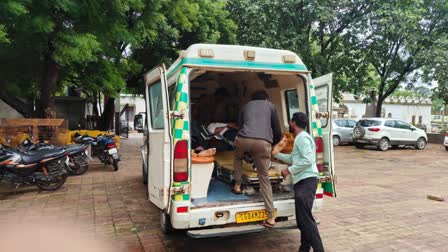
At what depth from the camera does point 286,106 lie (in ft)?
17.5

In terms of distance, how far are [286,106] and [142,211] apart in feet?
9.51

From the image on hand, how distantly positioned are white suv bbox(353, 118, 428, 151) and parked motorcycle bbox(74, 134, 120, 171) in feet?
38.7

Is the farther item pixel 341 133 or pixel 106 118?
pixel 341 133

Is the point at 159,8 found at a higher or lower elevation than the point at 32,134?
higher

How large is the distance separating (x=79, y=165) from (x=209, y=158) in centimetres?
596

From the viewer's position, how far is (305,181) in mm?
3828

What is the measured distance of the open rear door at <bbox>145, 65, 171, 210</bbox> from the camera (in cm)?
354

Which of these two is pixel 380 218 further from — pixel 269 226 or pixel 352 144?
pixel 352 144

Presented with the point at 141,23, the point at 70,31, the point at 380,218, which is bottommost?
the point at 380,218

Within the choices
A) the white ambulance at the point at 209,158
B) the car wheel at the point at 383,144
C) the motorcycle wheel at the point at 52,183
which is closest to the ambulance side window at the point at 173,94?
the white ambulance at the point at 209,158

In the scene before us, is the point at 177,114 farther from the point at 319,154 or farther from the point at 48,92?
the point at 48,92

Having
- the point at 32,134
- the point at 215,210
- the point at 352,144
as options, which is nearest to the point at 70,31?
the point at 32,134

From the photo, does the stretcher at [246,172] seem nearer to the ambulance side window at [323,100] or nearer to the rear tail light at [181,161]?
the ambulance side window at [323,100]

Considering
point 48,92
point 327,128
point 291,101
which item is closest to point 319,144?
point 327,128
